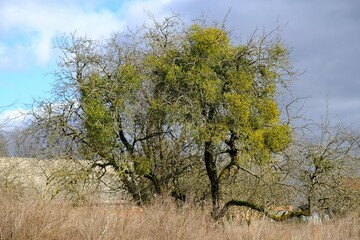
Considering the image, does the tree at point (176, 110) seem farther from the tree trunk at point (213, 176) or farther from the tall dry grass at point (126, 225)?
the tall dry grass at point (126, 225)

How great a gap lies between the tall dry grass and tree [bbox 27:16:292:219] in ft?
11.0

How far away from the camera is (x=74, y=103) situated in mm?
15602

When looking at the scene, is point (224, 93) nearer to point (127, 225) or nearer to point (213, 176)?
point (213, 176)

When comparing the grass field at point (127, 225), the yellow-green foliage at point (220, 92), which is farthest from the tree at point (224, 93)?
the grass field at point (127, 225)

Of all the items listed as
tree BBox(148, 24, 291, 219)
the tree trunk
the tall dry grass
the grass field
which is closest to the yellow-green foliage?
tree BBox(148, 24, 291, 219)

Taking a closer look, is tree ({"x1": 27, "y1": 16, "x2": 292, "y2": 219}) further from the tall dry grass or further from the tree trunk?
the tall dry grass

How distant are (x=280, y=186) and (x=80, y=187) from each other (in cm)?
556

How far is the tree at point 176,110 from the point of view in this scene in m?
14.4

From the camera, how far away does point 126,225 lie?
951cm

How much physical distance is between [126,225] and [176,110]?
17.3 feet

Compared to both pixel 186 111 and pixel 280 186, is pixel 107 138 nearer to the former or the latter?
pixel 186 111

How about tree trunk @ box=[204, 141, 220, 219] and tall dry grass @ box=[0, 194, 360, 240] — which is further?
tree trunk @ box=[204, 141, 220, 219]

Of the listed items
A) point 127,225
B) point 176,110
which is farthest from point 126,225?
point 176,110

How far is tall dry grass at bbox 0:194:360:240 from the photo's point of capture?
852 cm
